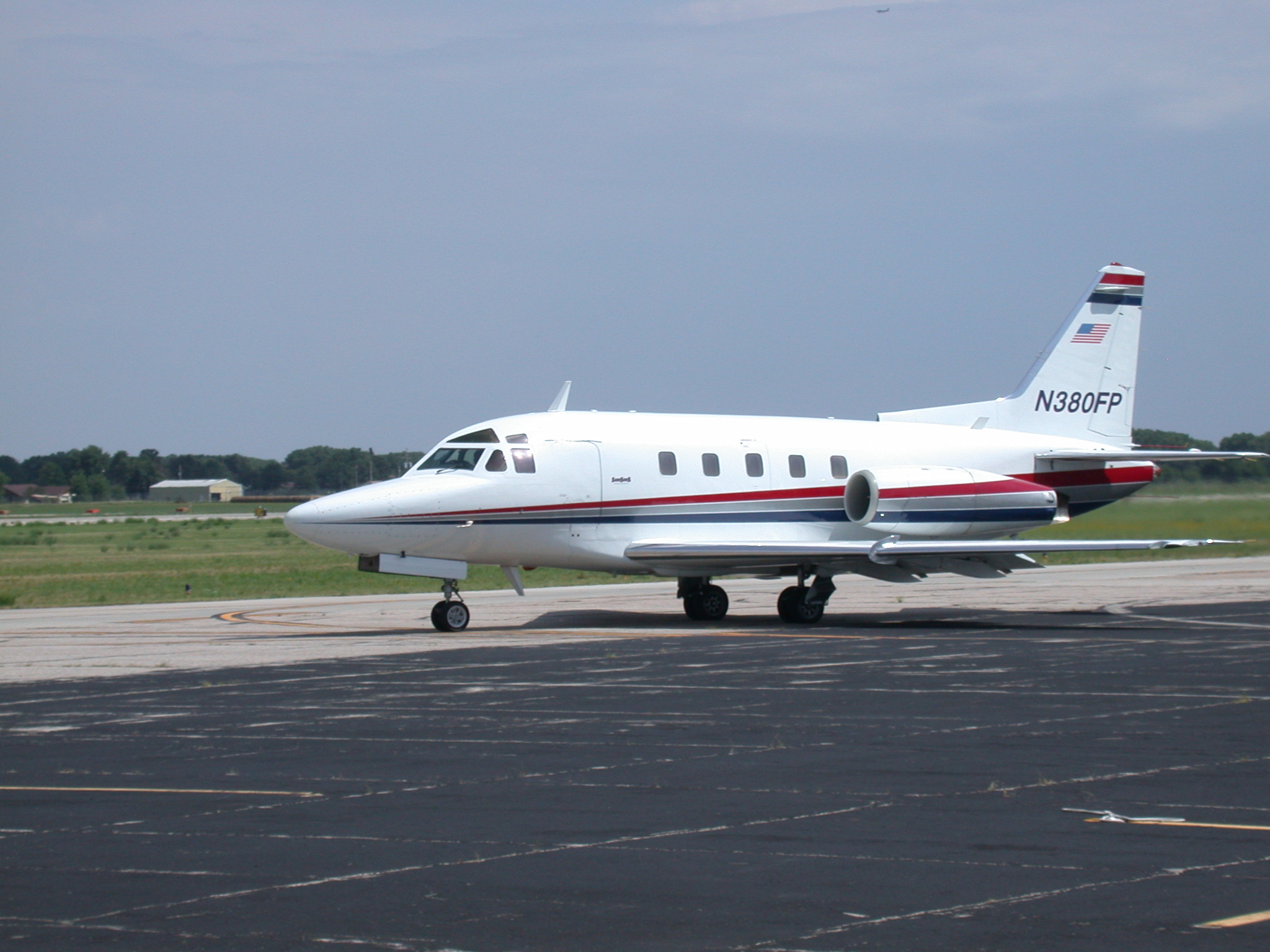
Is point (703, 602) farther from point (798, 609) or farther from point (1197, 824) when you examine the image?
point (1197, 824)

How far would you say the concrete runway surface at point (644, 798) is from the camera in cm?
675

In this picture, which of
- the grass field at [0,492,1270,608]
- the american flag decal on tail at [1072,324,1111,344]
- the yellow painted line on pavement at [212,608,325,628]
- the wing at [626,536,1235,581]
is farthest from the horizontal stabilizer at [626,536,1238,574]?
the grass field at [0,492,1270,608]

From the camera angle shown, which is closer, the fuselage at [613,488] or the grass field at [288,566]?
the fuselage at [613,488]

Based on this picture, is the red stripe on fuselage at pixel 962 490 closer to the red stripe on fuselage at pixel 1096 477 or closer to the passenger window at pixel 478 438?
the red stripe on fuselage at pixel 1096 477

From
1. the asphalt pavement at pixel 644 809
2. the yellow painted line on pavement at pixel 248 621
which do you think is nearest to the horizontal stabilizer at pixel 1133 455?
the asphalt pavement at pixel 644 809

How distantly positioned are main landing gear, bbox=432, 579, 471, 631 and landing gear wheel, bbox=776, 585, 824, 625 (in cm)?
Result: 533

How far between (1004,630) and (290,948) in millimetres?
17686

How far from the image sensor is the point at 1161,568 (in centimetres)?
4075

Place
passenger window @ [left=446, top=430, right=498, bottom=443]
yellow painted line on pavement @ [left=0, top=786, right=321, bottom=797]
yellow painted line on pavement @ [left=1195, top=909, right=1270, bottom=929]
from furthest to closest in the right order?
1. passenger window @ [left=446, top=430, right=498, bottom=443]
2. yellow painted line on pavement @ [left=0, top=786, right=321, bottom=797]
3. yellow painted line on pavement @ [left=1195, top=909, right=1270, bottom=929]

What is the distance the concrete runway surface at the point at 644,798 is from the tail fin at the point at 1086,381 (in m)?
10.2

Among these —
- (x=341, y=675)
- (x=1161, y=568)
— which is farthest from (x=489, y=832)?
(x=1161, y=568)

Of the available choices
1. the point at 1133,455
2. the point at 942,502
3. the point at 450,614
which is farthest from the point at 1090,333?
the point at 450,614

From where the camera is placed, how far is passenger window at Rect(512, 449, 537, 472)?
2388 cm

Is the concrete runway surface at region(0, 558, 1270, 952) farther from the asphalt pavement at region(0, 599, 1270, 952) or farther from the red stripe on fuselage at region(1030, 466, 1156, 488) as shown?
the red stripe on fuselage at region(1030, 466, 1156, 488)
